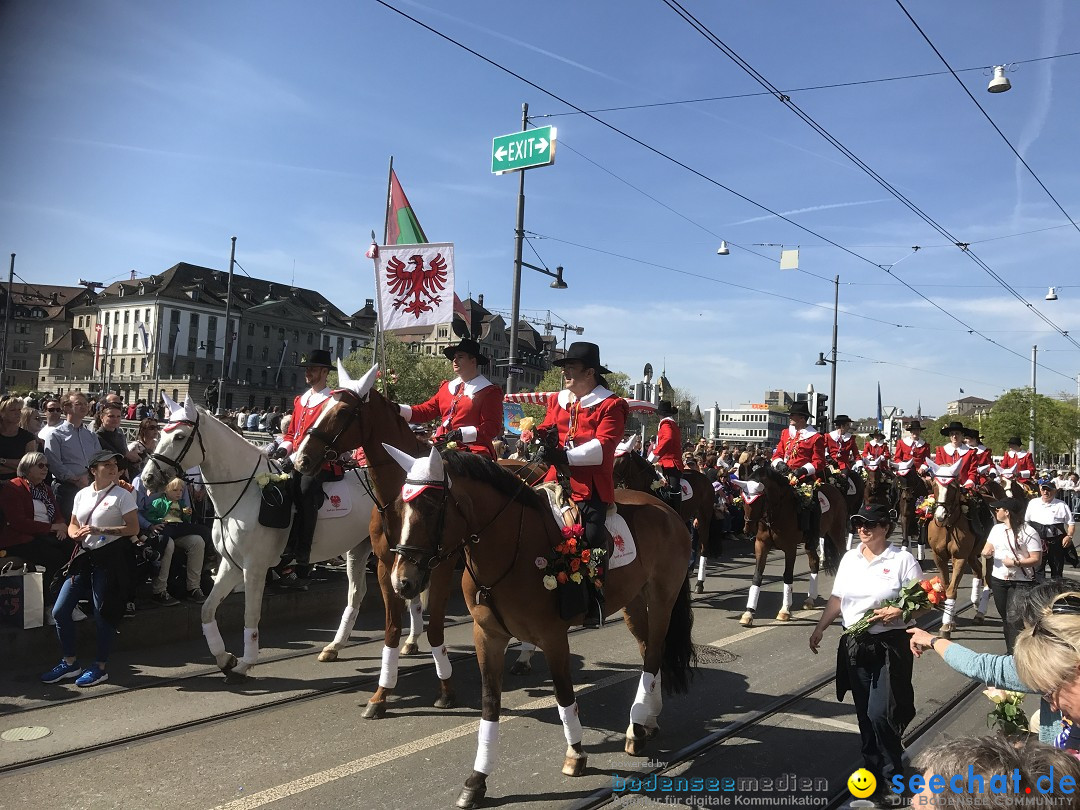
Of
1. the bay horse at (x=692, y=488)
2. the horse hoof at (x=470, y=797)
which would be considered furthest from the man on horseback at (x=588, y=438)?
the bay horse at (x=692, y=488)

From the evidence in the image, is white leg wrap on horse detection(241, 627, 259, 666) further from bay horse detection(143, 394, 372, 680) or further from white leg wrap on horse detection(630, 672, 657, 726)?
white leg wrap on horse detection(630, 672, 657, 726)

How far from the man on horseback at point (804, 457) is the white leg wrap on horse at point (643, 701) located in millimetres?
5922

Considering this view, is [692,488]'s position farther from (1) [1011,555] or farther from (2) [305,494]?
(2) [305,494]

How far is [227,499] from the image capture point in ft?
24.1

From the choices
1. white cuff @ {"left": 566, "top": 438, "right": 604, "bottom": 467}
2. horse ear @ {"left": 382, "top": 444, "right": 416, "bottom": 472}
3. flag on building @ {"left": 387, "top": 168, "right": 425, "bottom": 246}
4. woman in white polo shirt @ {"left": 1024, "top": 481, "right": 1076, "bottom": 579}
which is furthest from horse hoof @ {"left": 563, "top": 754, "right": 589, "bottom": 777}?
flag on building @ {"left": 387, "top": 168, "right": 425, "bottom": 246}

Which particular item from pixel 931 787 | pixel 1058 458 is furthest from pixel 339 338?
pixel 931 787

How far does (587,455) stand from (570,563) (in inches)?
30.5

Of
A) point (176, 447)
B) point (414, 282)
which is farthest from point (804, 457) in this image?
point (176, 447)

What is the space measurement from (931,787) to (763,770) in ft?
12.1

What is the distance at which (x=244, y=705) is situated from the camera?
6.45m

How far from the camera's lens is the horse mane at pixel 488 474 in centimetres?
491

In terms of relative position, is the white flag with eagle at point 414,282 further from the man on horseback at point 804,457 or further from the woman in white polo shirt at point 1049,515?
the woman in white polo shirt at point 1049,515

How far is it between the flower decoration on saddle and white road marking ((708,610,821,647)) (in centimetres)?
447

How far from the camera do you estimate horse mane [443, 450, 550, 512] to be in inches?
193
